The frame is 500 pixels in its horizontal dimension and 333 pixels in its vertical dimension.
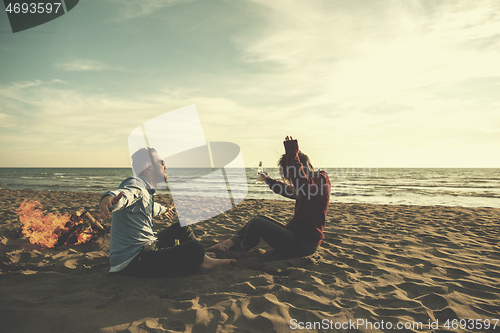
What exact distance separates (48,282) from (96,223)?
6.25 ft

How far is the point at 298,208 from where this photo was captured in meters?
3.77

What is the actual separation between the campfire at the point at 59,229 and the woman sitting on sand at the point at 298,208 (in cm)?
307

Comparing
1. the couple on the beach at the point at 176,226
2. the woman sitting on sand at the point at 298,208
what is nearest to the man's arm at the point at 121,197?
the couple on the beach at the point at 176,226

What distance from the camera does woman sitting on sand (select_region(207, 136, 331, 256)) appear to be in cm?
355

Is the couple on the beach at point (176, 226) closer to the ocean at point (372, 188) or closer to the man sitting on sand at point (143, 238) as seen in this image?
the man sitting on sand at point (143, 238)

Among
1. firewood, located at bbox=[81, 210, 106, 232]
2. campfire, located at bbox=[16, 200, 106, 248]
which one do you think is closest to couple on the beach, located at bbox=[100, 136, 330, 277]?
firewood, located at bbox=[81, 210, 106, 232]

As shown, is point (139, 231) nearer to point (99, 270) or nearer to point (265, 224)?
point (99, 270)

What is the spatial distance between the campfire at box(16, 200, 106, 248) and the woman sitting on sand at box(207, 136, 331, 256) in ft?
10.1

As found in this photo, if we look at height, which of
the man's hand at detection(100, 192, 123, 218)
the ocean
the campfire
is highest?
the man's hand at detection(100, 192, 123, 218)

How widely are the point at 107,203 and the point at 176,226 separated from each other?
59.9 inches

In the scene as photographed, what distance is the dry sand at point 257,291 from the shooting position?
7.86 feet

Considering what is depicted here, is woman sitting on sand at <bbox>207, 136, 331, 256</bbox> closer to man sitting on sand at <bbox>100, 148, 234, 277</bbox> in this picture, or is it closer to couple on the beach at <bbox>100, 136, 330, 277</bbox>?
couple on the beach at <bbox>100, 136, 330, 277</bbox>

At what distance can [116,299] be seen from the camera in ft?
8.96

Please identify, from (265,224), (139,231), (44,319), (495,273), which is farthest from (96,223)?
(495,273)
